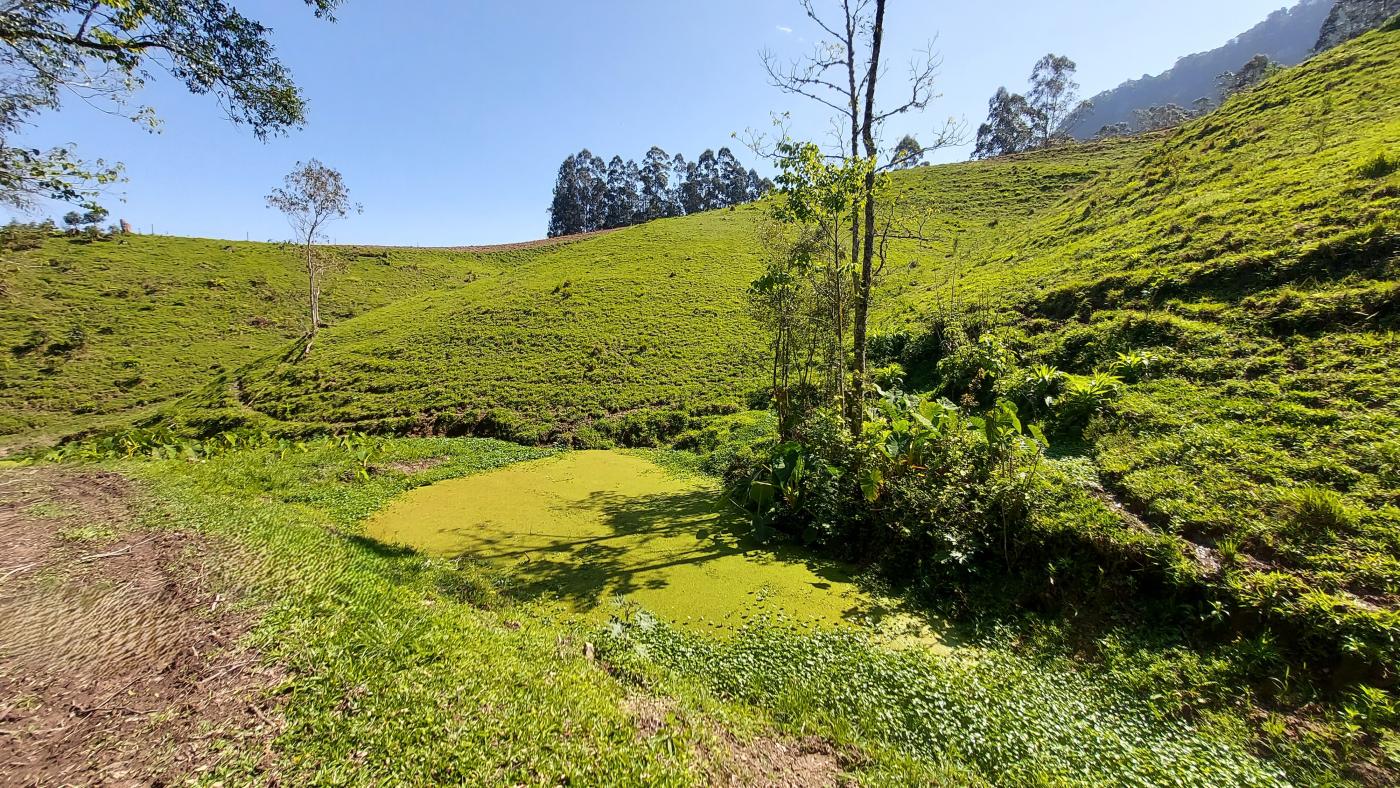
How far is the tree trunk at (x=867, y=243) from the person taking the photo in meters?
9.41

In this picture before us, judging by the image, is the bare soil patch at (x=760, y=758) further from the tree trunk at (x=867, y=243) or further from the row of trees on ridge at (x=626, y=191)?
the row of trees on ridge at (x=626, y=191)

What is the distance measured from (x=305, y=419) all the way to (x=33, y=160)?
578 inches

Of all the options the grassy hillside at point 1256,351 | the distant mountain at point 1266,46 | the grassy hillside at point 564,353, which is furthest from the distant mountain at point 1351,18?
the distant mountain at point 1266,46

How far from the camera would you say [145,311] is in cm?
3212

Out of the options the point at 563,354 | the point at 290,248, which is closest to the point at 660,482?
the point at 563,354

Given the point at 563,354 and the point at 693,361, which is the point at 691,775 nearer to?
the point at 693,361

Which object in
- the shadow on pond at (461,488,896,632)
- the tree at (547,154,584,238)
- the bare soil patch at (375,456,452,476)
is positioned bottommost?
the shadow on pond at (461,488,896,632)

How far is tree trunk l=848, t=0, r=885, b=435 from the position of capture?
9406 mm

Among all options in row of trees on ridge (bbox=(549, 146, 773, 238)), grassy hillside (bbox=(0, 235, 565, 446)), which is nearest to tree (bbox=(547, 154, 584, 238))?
row of trees on ridge (bbox=(549, 146, 773, 238))

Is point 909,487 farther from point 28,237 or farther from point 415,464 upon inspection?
point 28,237

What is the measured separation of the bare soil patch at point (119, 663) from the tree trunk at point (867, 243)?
835 centimetres

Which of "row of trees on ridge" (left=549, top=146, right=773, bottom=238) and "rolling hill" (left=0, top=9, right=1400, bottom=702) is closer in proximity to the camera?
"rolling hill" (left=0, top=9, right=1400, bottom=702)

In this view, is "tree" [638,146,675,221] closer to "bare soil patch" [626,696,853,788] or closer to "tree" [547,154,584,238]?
"tree" [547,154,584,238]

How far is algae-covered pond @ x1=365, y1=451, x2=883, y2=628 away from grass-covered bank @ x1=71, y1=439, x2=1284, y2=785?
637 millimetres
